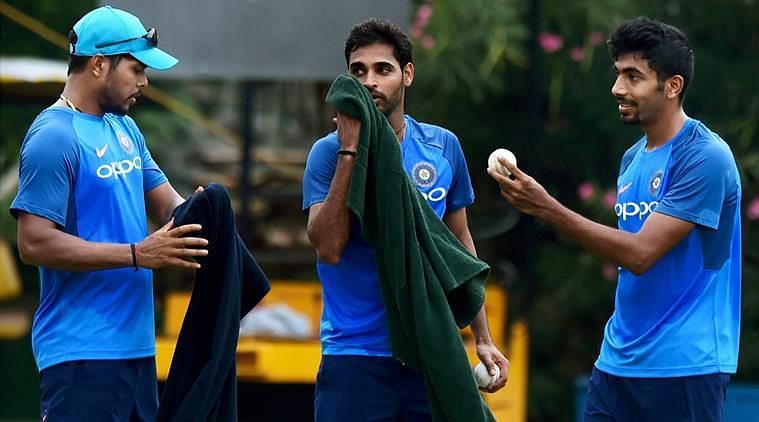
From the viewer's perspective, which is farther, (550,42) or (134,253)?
(550,42)

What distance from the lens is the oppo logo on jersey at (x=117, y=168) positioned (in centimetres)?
465

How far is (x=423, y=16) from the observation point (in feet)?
29.7

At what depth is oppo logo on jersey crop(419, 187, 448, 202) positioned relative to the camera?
4840mm

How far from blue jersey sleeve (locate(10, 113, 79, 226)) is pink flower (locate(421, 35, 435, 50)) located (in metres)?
4.69

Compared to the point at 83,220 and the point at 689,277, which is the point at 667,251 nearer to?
the point at 689,277

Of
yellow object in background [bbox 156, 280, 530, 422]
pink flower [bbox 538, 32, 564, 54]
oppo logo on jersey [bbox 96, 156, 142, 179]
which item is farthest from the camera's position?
pink flower [bbox 538, 32, 564, 54]

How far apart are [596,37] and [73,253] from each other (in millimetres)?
5285

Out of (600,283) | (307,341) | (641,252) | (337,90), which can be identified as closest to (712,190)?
(641,252)

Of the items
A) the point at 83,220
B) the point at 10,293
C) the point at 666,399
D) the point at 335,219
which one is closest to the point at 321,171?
the point at 335,219

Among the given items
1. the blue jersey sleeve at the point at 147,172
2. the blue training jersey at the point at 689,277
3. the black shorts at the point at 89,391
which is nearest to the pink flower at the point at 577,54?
the blue training jersey at the point at 689,277

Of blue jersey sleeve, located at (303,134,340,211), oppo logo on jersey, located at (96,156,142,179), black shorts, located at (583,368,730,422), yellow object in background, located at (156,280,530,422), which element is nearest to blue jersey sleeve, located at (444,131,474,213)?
blue jersey sleeve, located at (303,134,340,211)

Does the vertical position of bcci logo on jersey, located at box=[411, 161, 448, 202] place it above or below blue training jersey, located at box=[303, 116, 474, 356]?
above

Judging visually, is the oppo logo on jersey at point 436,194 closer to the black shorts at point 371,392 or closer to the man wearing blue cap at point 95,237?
the black shorts at point 371,392

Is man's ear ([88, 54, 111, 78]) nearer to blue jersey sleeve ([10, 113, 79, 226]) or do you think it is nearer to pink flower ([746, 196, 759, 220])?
blue jersey sleeve ([10, 113, 79, 226])
